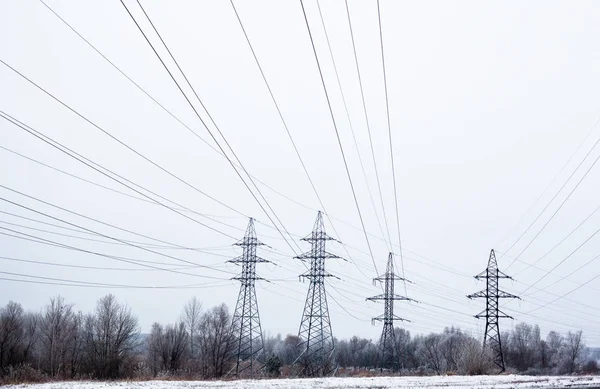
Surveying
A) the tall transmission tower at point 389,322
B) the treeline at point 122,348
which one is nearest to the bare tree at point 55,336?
the treeline at point 122,348

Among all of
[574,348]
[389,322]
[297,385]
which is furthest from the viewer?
[574,348]

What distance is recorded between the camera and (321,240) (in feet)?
158

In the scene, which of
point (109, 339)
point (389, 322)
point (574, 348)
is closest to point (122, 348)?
point (109, 339)

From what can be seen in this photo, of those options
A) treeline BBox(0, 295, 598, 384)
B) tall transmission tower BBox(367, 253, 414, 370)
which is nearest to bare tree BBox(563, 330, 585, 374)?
treeline BBox(0, 295, 598, 384)

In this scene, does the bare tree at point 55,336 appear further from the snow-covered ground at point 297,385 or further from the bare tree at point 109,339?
the snow-covered ground at point 297,385

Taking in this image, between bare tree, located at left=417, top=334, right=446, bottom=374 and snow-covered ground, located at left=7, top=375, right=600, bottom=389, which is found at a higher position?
snow-covered ground, located at left=7, top=375, right=600, bottom=389

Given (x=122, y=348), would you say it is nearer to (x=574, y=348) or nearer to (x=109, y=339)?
(x=109, y=339)

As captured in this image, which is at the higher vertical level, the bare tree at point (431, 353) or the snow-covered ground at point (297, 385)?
the snow-covered ground at point (297, 385)

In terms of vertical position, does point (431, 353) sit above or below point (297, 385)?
below

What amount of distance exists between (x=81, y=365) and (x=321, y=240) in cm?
4049

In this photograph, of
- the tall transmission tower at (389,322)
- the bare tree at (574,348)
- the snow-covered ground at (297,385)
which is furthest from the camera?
the bare tree at (574,348)

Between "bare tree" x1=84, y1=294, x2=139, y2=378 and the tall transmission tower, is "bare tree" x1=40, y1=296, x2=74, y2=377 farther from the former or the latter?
the tall transmission tower

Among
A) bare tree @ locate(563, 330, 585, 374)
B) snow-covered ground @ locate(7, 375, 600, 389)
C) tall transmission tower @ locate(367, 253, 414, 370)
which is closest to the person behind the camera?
snow-covered ground @ locate(7, 375, 600, 389)

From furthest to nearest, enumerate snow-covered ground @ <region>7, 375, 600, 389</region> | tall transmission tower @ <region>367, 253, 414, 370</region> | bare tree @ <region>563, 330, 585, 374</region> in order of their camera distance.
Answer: bare tree @ <region>563, 330, 585, 374</region> < tall transmission tower @ <region>367, 253, 414, 370</region> < snow-covered ground @ <region>7, 375, 600, 389</region>
